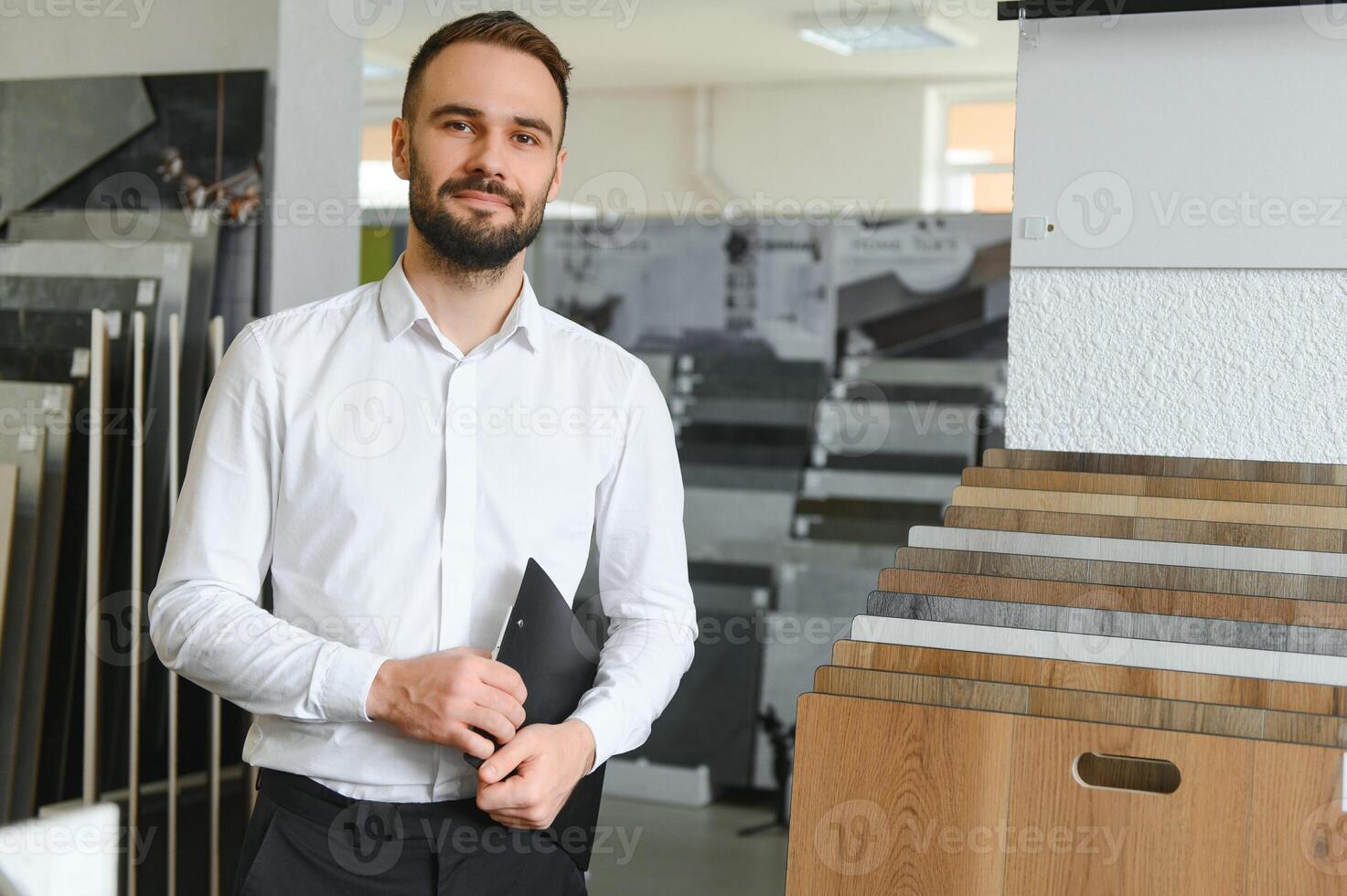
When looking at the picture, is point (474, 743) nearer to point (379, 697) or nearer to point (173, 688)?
point (379, 697)

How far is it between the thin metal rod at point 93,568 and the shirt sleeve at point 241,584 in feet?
4.33

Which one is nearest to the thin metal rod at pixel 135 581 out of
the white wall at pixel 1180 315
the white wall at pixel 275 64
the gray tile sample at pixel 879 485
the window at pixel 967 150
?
the white wall at pixel 275 64

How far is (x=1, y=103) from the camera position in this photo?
281 centimetres

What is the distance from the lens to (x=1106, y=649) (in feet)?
3.15

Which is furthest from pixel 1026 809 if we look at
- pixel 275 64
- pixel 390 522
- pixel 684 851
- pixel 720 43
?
pixel 720 43

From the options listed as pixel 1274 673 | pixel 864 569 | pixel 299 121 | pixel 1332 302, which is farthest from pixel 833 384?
pixel 1274 673

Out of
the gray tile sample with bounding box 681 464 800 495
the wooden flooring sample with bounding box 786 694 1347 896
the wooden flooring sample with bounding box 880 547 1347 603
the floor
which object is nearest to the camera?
the wooden flooring sample with bounding box 786 694 1347 896

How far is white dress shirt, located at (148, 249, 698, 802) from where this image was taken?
1.28 metres

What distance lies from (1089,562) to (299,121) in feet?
7.26

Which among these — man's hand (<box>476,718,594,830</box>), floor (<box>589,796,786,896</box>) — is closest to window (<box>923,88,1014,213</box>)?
floor (<box>589,796,786,896</box>)

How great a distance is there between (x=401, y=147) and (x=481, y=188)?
18 centimetres

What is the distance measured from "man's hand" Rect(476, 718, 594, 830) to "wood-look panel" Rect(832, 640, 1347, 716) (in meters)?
0.36

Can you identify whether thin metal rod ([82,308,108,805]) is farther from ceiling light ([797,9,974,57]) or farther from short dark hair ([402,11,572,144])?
ceiling light ([797,9,974,57])

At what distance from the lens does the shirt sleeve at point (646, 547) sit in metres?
1.43
